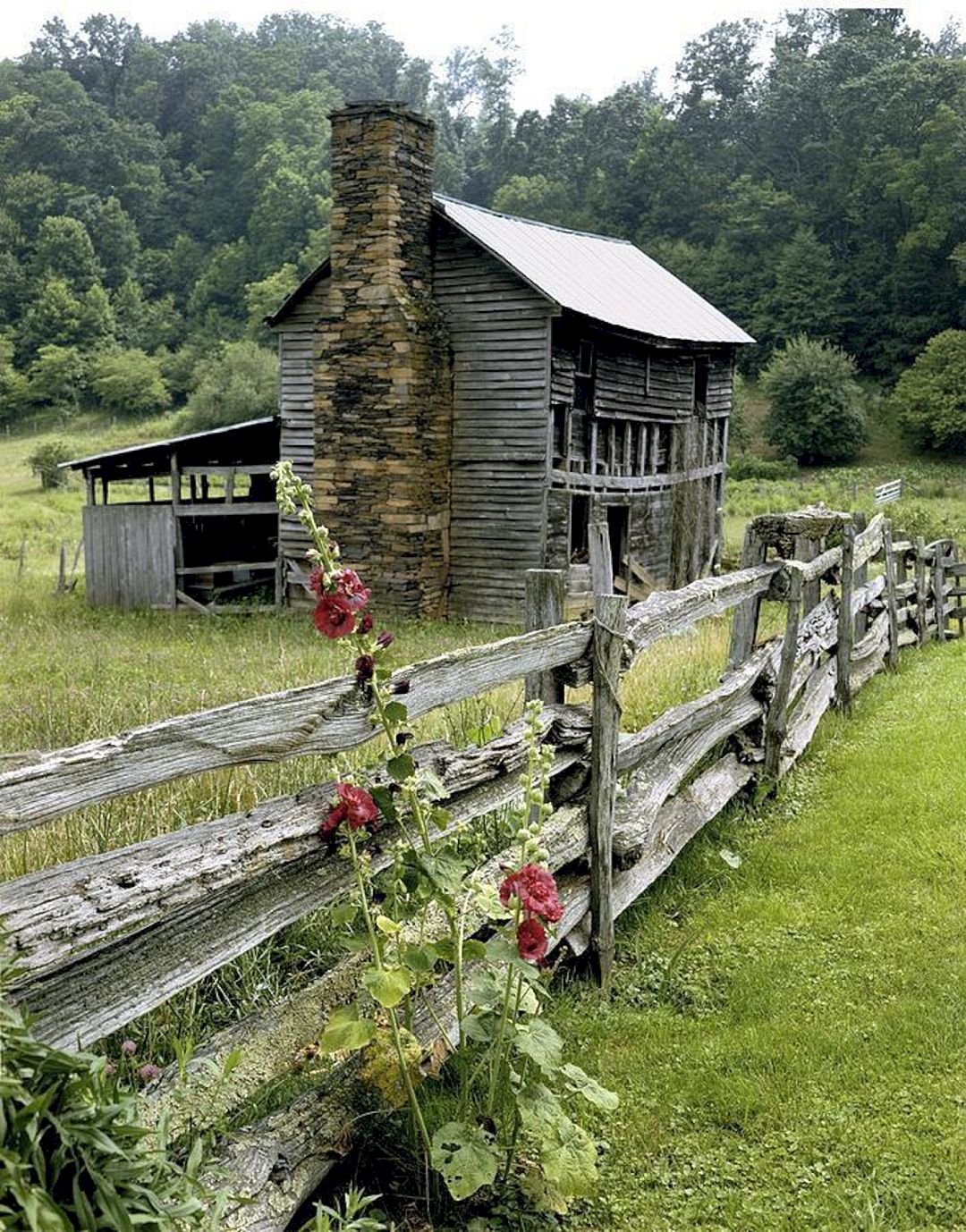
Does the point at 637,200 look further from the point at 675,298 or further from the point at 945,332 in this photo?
the point at 675,298

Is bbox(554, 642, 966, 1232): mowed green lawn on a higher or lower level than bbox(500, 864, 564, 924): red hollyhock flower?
lower

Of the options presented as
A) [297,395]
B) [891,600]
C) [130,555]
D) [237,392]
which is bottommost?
[130,555]

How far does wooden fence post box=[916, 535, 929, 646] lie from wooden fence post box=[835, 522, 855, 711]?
3.75 meters

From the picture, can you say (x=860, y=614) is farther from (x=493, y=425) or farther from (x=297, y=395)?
(x=297, y=395)

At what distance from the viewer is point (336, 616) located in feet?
9.70

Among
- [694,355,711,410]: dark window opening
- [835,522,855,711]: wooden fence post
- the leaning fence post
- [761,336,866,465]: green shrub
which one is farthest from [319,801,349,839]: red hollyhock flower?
[761,336,866,465]: green shrub

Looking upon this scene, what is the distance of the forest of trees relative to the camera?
2386 inches

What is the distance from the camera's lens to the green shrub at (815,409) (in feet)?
164

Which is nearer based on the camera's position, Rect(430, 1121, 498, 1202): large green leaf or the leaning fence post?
Rect(430, 1121, 498, 1202): large green leaf

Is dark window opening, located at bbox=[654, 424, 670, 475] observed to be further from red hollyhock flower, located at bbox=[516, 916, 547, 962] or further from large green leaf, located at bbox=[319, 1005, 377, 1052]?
large green leaf, located at bbox=[319, 1005, 377, 1052]

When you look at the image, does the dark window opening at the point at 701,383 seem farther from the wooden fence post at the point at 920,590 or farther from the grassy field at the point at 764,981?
the grassy field at the point at 764,981

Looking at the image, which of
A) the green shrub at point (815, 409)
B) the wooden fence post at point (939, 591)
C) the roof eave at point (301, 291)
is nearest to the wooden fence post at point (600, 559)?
the wooden fence post at point (939, 591)

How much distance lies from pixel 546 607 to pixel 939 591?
987cm

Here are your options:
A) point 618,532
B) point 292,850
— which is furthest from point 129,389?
point 292,850
